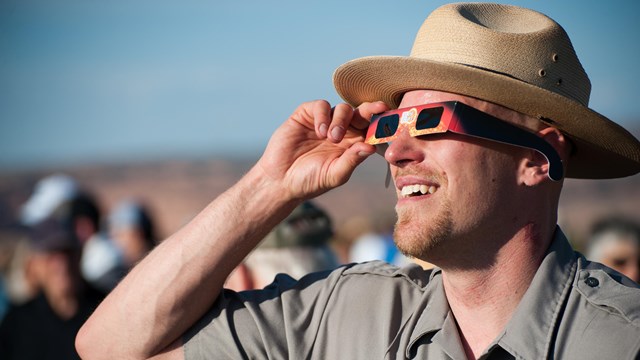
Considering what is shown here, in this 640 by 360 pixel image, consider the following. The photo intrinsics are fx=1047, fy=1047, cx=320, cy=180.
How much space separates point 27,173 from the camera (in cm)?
6159

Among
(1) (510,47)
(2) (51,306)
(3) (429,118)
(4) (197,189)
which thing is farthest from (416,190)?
(4) (197,189)

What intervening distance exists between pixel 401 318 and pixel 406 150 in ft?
2.09

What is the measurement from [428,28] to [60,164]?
67.1 m

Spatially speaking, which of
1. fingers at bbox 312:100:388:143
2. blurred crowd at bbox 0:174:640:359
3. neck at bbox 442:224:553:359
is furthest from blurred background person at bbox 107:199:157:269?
neck at bbox 442:224:553:359

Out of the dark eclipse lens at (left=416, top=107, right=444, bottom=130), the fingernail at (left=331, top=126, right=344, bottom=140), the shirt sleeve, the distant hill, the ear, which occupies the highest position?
the dark eclipse lens at (left=416, top=107, right=444, bottom=130)

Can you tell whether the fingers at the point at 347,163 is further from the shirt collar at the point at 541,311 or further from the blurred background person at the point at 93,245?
the blurred background person at the point at 93,245

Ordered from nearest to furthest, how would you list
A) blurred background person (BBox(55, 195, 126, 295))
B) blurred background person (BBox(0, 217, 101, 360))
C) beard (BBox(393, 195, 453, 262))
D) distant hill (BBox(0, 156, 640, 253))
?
1. beard (BBox(393, 195, 453, 262))
2. blurred background person (BBox(0, 217, 101, 360))
3. blurred background person (BBox(55, 195, 126, 295))
4. distant hill (BBox(0, 156, 640, 253))

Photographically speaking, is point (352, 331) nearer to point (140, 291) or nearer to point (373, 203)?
point (140, 291)

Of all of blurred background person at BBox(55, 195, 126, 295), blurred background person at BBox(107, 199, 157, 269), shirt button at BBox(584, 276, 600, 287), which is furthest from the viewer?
blurred background person at BBox(107, 199, 157, 269)

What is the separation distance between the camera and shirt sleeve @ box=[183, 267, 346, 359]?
3916 millimetres

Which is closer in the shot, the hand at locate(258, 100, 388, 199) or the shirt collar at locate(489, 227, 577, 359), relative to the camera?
the shirt collar at locate(489, 227, 577, 359)

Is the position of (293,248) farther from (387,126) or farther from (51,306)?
(51,306)

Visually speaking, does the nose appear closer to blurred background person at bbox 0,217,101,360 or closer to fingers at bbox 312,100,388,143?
fingers at bbox 312,100,388,143

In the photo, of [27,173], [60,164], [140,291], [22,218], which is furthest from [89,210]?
[60,164]
